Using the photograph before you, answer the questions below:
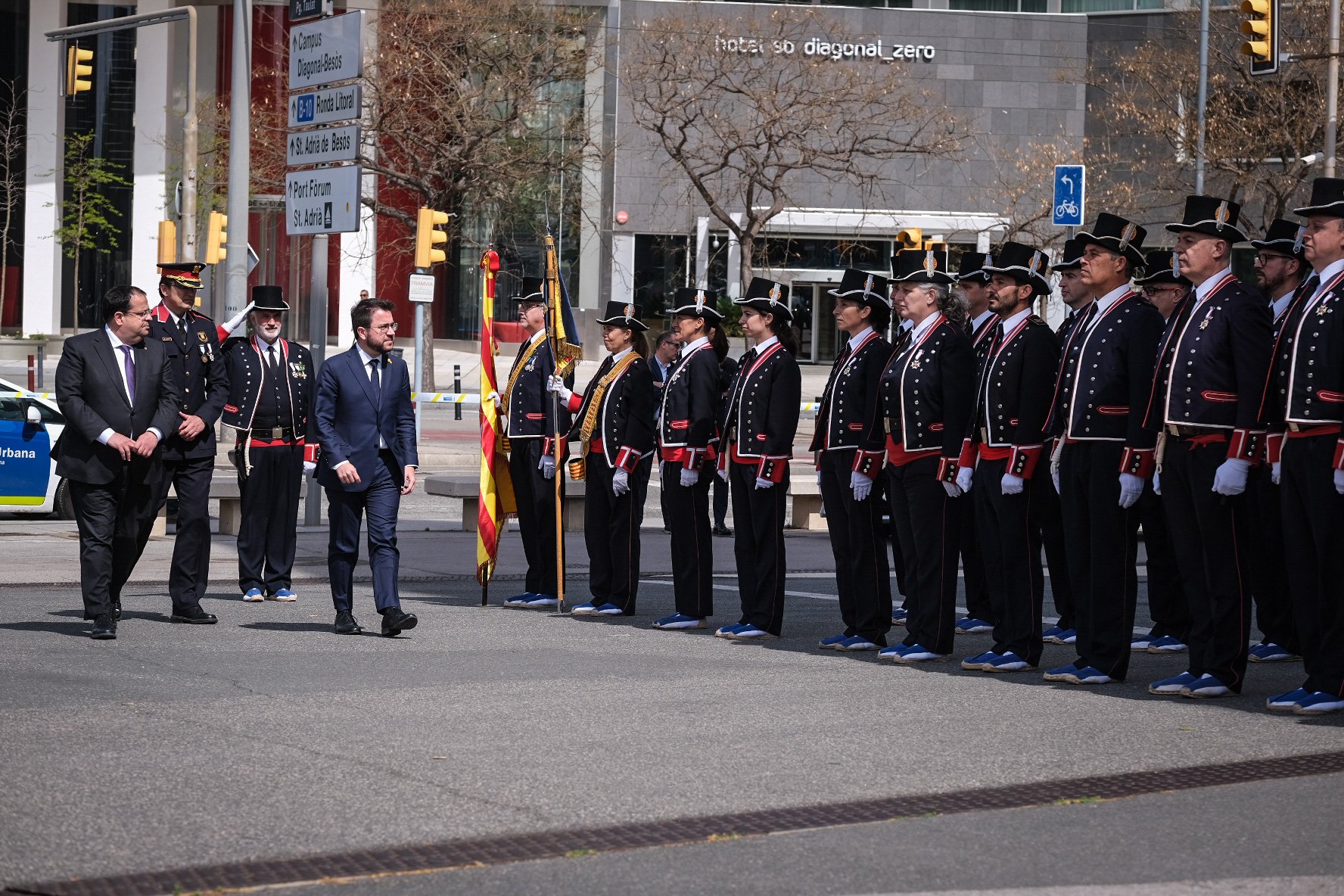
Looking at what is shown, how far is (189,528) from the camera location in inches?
461

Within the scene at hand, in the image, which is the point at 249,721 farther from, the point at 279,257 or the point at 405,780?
the point at 279,257

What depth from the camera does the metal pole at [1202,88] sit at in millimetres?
35812

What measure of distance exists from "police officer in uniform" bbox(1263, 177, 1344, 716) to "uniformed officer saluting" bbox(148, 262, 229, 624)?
250 inches

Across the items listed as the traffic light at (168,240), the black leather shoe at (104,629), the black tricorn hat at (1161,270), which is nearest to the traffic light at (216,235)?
the traffic light at (168,240)

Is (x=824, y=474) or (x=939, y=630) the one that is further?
(x=824, y=474)

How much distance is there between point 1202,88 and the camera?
121 feet

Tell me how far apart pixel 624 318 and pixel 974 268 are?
2693 mm

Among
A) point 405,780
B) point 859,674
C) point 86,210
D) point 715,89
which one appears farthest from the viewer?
point 86,210

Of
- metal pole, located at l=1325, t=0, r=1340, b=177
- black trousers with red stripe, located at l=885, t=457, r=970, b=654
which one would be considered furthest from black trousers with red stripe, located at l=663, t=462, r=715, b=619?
metal pole, located at l=1325, t=0, r=1340, b=177

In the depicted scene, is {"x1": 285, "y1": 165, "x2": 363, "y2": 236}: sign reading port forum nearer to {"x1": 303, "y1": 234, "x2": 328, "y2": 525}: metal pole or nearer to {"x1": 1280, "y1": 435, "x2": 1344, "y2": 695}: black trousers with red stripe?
{"x1": 303, "y1": 234, "x2": 328, "y2": 525}: metal pole

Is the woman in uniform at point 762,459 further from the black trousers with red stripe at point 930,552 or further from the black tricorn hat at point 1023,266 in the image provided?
the black tricorn hat at point 1023,266

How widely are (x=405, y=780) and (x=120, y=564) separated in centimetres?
471

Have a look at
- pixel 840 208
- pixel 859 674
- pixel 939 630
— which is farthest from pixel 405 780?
pixel 840 208

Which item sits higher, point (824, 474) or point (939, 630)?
point (824, 474)
